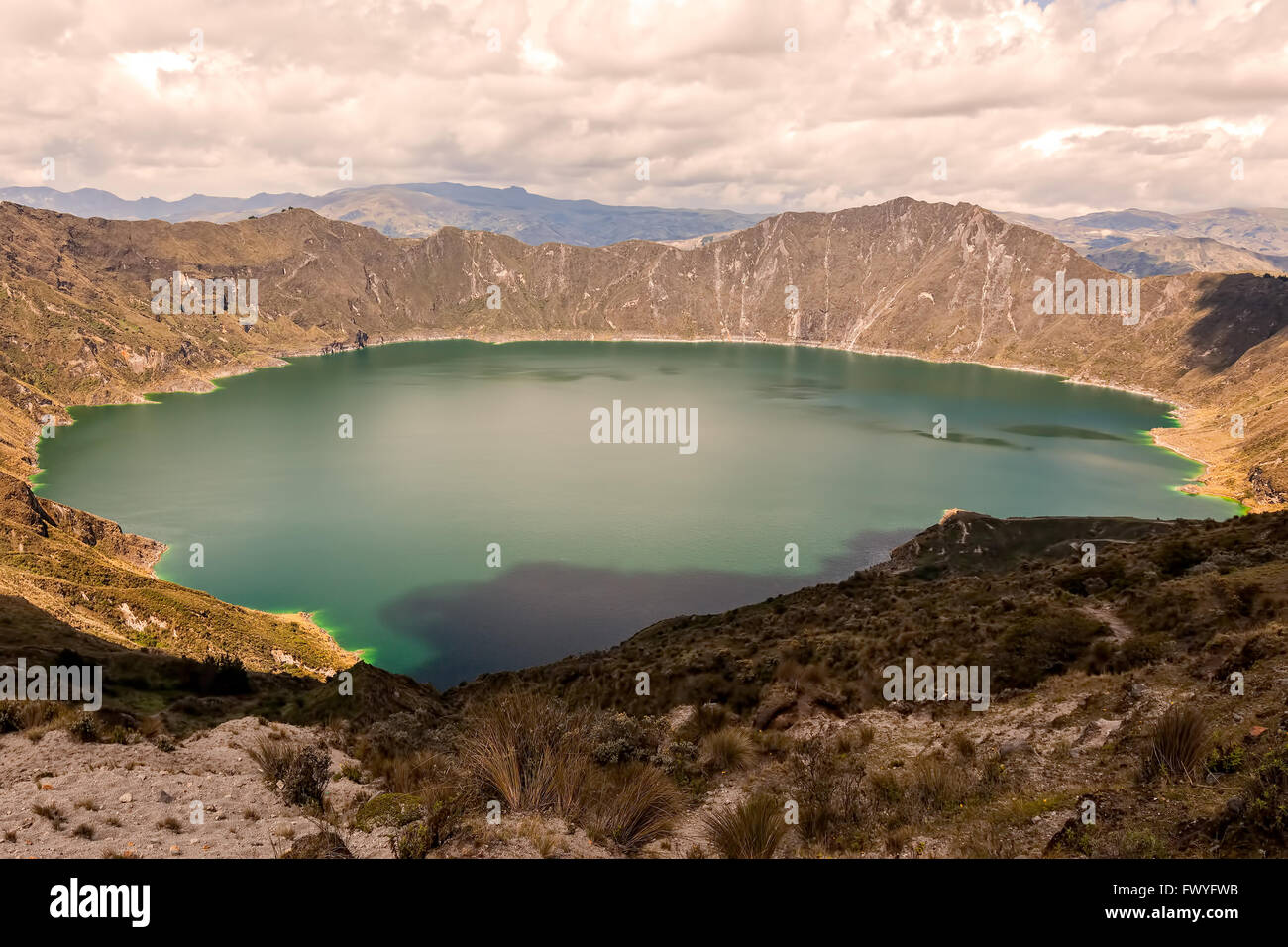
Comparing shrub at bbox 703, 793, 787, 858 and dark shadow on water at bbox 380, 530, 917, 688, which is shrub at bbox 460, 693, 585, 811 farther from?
dark shadow on water at bbox 380, 530, 917, 688

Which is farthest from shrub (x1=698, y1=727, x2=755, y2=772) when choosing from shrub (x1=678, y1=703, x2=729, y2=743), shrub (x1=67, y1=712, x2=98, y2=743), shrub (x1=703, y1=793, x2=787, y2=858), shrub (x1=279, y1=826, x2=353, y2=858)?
shrub (x1=67, y1=712, x2=98, y2=743)

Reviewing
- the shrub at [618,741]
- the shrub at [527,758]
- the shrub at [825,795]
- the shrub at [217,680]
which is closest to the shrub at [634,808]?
the shrub at [527,758]

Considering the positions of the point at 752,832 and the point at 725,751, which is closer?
the point at 752,832

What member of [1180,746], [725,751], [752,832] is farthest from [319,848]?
[1180,746]

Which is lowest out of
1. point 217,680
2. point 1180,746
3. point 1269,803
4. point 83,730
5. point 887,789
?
point 217,680

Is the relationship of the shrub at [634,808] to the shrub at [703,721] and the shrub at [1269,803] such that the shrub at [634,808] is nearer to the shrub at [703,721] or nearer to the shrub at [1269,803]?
the shrub at [703,721]

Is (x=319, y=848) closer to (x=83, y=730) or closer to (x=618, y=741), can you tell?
(x=618, y=741)

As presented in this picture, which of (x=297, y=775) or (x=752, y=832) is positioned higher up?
(x=752, y=832)
